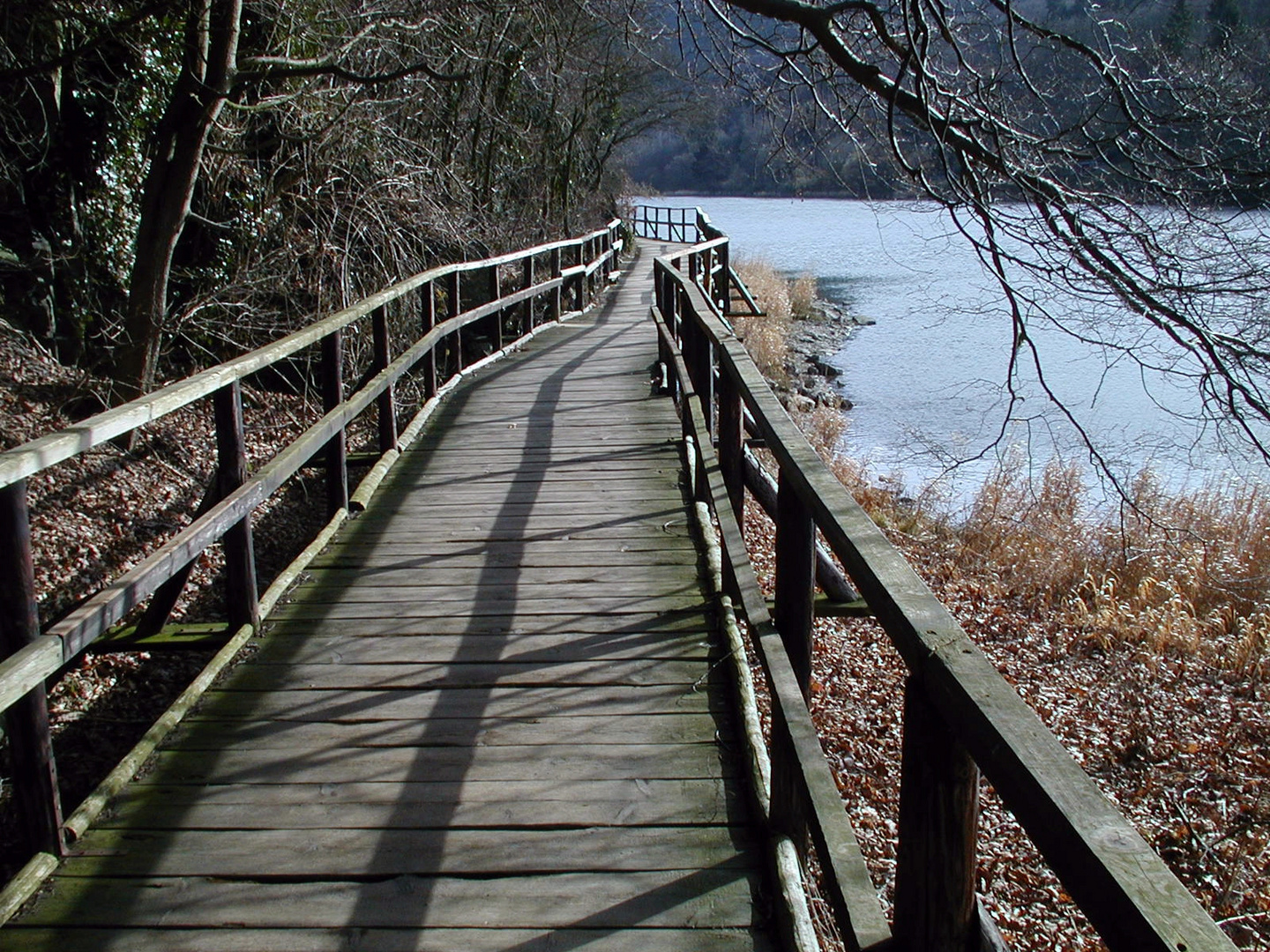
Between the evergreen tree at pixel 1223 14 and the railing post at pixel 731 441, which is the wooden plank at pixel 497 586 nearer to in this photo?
the railing post at pixel 731 441

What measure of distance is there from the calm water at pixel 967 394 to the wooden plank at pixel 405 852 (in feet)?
12.5

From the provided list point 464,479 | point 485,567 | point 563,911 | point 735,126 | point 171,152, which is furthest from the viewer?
point 735,126

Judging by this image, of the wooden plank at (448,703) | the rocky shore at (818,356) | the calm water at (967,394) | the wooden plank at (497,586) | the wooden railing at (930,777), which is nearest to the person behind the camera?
the wooden railing at (930,777)

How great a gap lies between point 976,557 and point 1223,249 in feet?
18.6

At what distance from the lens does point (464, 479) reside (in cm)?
655

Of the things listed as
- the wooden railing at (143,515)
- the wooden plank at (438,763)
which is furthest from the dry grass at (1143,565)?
the wooden plank at (438,763)

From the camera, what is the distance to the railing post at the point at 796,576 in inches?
112

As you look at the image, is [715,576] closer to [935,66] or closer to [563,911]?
[563,911]

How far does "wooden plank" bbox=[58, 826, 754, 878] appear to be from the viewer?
2742mm

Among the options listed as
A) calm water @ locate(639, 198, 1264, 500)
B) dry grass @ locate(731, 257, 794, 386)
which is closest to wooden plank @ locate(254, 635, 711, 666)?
calm water @ locate(639, 198, 1264, 500)

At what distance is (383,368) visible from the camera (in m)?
6.50

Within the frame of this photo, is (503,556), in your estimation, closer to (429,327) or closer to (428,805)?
(428,805)

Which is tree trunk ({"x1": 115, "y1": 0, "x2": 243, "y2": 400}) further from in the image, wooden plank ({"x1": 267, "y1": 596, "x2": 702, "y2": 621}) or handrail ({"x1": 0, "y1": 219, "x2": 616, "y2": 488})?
wooden plank ({"x1": 267, "y1": 596, "x2": 702, "y2": 621})

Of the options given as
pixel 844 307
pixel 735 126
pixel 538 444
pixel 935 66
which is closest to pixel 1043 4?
pixel 935 66
